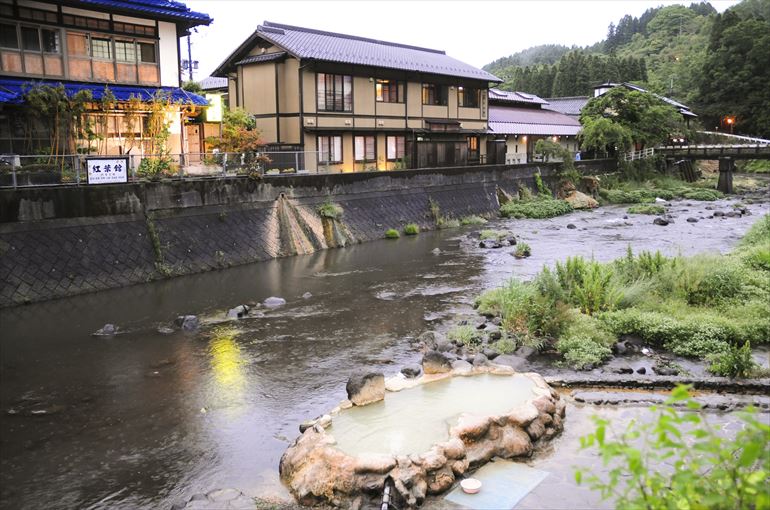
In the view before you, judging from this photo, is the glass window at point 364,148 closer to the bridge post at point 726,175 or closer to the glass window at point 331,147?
the glass window at point 331,147

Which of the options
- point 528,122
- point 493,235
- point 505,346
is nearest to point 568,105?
point 528,122

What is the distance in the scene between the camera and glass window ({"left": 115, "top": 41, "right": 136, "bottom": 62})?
26188 mm

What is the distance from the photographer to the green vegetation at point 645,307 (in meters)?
14.3

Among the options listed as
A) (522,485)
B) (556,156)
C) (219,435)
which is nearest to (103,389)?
(219,435)

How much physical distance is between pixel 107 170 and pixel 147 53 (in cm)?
Answer: 824

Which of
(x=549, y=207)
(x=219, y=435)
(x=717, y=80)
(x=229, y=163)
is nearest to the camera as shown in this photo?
(x=219, y=435)

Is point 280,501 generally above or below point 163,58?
below

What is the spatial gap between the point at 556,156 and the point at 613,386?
38.1m

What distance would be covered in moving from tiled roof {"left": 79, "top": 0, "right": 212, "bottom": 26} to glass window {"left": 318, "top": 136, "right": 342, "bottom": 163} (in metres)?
8.92

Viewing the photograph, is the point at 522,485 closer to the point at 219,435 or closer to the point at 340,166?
Answer: the point at 219,435

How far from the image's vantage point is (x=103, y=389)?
1291 centimetres

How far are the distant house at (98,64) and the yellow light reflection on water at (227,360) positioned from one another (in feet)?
39.1

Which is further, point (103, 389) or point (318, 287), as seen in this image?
point (318, 287)

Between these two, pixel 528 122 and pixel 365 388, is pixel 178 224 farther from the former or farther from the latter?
pixel 528 122
